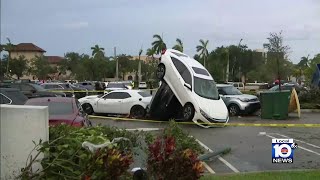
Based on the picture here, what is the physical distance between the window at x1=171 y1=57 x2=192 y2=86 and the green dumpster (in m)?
5.43

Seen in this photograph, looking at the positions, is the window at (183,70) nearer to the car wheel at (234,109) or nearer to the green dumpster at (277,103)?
the green dumpster at (277,103)

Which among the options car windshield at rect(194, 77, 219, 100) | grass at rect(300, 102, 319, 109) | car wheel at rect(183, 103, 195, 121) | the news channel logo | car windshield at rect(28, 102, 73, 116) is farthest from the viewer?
grass at rect(300, 102, 319, 109)

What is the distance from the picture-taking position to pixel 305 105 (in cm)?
2591

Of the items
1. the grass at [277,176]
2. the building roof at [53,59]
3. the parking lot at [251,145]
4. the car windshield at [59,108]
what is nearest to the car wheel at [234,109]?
the parking lot at [251,145]

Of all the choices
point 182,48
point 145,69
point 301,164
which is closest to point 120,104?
point 301,164

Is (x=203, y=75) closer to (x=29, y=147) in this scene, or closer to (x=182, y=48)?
(x=29, y=147)

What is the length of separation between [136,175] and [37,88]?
22.8m

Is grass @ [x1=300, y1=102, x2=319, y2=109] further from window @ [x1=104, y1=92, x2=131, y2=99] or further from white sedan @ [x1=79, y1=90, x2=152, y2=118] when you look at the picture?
window @ [x1=104, y1=92, x2=131, y2=99]

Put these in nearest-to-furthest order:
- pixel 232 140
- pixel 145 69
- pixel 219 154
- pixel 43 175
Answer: pixel 43 175
pixel 219 154
pixel 232 140
pixel 145 69

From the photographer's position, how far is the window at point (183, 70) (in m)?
17.5

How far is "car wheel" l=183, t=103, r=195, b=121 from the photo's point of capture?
17.5 m

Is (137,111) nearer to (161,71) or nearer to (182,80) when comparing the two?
(161,71)

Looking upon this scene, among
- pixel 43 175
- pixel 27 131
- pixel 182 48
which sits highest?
pixel 182 48

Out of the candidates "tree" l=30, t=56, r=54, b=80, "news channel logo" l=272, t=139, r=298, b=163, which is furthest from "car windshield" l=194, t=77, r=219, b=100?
"tree" l=30, t=56, r=54, b=80
